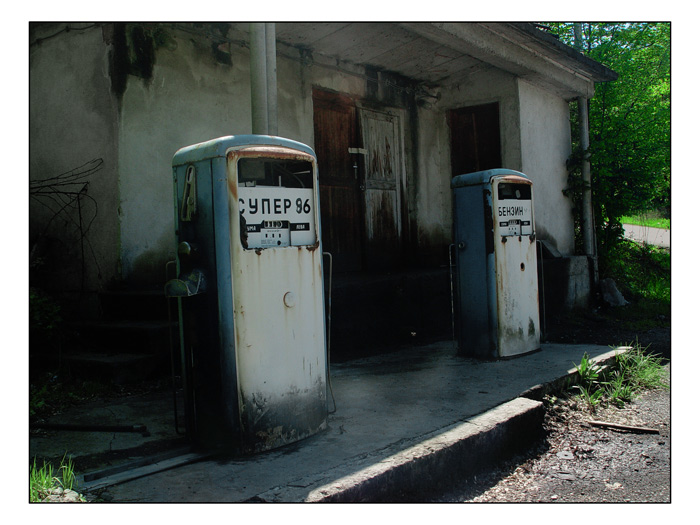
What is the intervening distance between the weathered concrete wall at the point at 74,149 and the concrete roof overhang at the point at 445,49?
5.33 ft

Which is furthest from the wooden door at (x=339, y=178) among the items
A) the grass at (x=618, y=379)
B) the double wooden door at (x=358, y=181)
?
the grass at (x=618, y=379)

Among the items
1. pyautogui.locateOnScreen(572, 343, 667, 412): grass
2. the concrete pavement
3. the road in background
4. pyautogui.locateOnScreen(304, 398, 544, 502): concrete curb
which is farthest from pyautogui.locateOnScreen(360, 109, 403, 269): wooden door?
the road in background

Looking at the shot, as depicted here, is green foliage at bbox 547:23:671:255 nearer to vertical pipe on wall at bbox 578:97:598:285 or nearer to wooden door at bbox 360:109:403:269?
vertical pipe on wall at bbox 578:97:598:285

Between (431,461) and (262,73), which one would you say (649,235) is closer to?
(262,73)

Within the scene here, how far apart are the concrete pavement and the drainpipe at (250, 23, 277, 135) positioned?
6.83 ft

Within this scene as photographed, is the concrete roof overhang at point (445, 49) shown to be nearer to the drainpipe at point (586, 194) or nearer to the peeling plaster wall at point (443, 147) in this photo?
the peeling plaster wall at point (443, 147)

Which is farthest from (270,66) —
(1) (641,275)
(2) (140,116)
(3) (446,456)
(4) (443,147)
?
(1) (641,275)

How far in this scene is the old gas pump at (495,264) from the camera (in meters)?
5.43

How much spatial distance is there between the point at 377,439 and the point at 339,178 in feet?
16.6

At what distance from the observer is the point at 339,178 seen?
800cm

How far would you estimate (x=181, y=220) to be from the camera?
11.0ft

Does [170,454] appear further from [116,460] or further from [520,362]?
[520,362]

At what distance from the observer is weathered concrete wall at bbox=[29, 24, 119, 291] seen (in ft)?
18.6

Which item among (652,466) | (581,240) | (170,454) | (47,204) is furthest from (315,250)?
(581,240)
